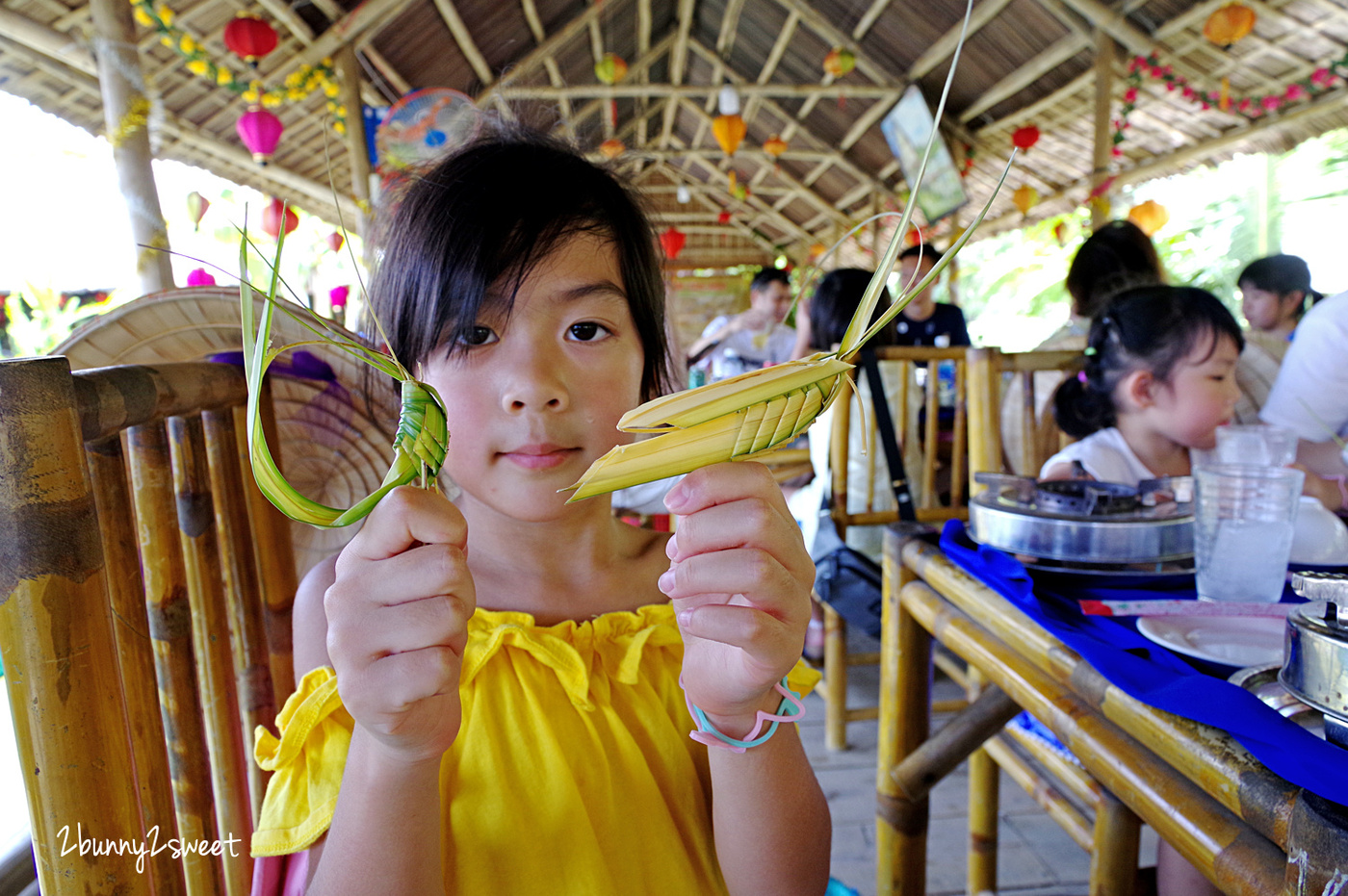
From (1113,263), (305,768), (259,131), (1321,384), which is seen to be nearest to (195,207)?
(259,131)

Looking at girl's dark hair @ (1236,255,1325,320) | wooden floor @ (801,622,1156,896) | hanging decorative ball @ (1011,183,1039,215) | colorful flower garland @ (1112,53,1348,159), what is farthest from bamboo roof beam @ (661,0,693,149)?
wooden floor @ (801,622,1156,896)

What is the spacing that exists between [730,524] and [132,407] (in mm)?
497

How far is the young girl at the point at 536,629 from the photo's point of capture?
20.7 inches

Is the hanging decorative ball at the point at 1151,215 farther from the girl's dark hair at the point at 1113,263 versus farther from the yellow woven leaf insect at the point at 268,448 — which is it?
the yellow woven leaf insect at the point at 268,448

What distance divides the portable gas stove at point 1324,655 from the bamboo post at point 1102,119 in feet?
17.1

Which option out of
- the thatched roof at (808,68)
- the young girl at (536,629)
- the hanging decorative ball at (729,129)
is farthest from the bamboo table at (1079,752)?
the hanging decorative ball at (729,129)

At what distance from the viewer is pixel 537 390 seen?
649mm

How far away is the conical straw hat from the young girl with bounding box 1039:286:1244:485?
142 centimetres

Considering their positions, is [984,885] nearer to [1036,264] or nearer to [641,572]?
[641,572]

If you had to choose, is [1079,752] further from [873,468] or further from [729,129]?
[729,129]

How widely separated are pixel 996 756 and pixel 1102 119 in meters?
5.13

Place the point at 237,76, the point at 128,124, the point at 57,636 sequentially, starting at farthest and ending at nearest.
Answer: the point at 237,76 < the point at 128,124 < the point at 57,636

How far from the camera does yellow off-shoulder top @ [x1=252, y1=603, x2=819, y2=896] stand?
0.70m

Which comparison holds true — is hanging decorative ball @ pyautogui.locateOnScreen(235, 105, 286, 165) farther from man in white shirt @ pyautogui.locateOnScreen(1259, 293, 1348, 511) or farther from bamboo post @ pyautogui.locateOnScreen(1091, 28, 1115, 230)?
bamboo post @ pyautogui.locateOnScreen(1091, 28, 1115, 230)
